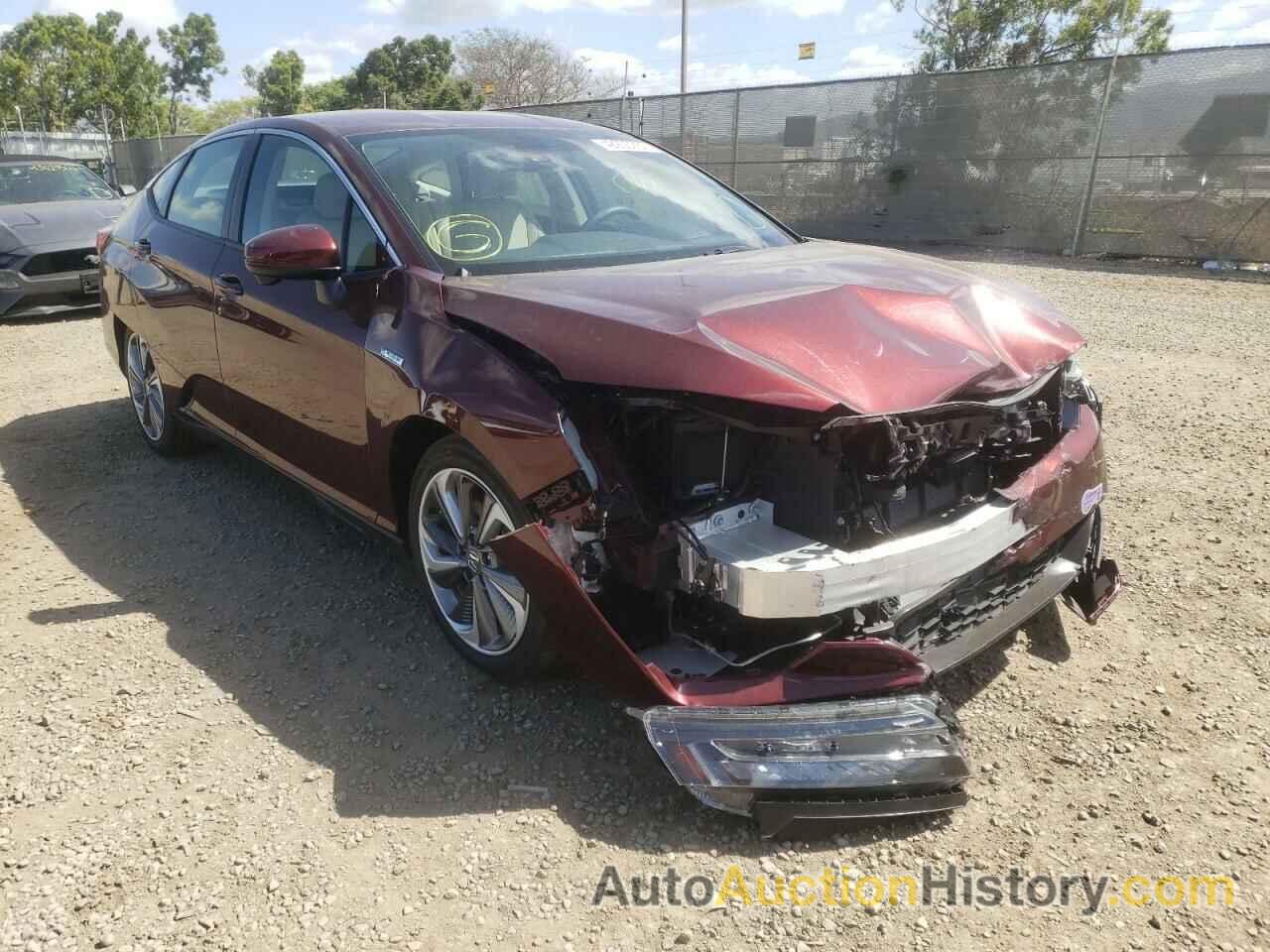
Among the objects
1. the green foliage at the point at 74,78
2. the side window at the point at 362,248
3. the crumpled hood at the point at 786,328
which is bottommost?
the crumpled hood at the point at 786,328

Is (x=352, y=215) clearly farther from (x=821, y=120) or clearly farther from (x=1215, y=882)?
(x=821, y=120)

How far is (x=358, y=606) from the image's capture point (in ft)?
11.7

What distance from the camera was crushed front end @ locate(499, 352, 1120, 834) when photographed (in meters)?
2.26

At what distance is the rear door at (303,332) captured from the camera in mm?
3160

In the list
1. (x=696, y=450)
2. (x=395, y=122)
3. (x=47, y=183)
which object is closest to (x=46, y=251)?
(x=47, y=183)

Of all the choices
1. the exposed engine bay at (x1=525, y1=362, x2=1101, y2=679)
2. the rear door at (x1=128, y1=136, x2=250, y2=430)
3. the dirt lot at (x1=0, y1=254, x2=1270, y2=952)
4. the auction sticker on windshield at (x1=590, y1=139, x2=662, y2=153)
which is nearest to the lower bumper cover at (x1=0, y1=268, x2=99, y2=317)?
the rear door at (x1=128, y1=136, x2=250, y2=430)

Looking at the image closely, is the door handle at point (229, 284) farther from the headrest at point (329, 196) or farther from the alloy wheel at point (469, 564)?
the alloy wheel at point (469, 564)

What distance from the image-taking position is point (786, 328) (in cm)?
238

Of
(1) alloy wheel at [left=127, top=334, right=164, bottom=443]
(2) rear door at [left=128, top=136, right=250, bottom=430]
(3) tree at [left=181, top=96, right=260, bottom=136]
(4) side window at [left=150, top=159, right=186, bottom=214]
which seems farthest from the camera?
(3) tree at [left=181, top=96, right=260, bottom=136]

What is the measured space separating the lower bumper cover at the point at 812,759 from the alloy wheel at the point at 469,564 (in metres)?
0.70

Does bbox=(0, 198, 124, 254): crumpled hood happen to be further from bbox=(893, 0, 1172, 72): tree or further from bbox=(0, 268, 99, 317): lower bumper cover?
bbox=(893, 0, 1172, 72): tree

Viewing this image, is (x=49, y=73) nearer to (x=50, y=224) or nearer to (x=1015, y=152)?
(x=50, y=224)

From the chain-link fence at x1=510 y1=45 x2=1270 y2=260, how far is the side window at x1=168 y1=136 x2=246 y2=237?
11.8 m

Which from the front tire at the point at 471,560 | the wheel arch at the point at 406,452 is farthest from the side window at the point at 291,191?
the front tire at the point at 471,560
